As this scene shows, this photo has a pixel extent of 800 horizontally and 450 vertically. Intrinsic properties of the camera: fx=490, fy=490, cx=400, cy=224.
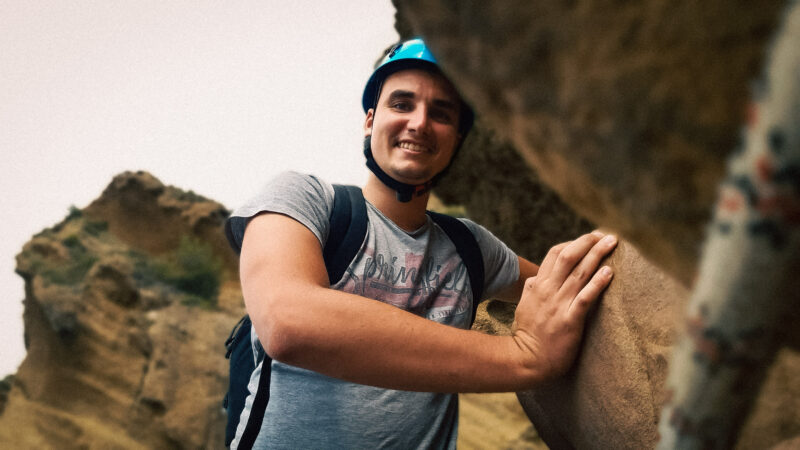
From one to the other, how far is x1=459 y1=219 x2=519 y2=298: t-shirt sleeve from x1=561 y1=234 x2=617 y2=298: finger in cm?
47

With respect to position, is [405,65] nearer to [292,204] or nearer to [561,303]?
[292,204]

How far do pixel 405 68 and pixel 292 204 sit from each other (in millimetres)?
664

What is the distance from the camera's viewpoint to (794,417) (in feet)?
2.93

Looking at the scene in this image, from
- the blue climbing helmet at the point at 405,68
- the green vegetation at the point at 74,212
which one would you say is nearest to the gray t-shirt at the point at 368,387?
the blue climbing helmet at the point at 405,68

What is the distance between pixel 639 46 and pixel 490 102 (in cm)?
19

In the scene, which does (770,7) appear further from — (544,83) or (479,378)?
(479,378)

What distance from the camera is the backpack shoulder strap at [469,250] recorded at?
1.60 m

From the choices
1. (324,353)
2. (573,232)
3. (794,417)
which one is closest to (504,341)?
(324,353)

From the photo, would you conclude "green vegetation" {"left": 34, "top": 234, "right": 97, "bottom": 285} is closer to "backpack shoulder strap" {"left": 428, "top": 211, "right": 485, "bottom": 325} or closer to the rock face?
the rock face

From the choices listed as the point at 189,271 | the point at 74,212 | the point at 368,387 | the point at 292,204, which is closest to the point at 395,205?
the point at 292,204

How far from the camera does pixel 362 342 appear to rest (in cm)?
94

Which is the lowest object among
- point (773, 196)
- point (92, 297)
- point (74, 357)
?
point (74, 357)

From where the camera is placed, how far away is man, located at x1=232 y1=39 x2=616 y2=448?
0.95m

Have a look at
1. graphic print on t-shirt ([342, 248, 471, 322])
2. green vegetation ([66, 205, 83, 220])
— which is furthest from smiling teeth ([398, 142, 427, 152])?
green vegetation ([66, 205, 83, 220])
